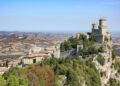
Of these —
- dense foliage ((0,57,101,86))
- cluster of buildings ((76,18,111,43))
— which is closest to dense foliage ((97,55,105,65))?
dense foliage ((0,57,101,86))

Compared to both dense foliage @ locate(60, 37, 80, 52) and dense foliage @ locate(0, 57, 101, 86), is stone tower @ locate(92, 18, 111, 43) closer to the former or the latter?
dense foliage @ locate(60, 37, 80, 52)

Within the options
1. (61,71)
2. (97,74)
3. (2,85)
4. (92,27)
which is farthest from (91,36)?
(2,85)

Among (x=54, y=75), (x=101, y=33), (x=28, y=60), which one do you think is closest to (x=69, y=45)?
(x=101, y=33)

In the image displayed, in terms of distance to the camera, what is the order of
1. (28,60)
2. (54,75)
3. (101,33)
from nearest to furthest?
(54,75) < (101,33) < (28,60)

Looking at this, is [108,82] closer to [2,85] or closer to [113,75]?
[113,75]

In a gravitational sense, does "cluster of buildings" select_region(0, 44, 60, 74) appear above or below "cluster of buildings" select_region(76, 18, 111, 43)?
below

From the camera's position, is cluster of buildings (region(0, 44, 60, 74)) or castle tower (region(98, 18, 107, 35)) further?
cluster of buildings (region(0, 44, 60, 74))

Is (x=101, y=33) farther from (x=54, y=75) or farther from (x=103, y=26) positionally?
(x=54, y=75)

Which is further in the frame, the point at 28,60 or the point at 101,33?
the point at 28,60

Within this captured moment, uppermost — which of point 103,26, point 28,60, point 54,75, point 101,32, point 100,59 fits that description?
point 103,26
